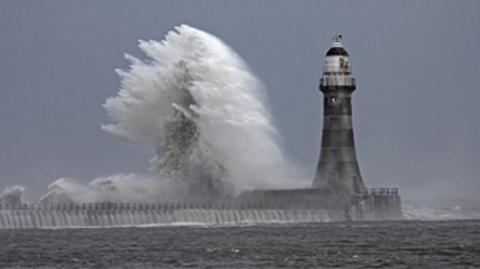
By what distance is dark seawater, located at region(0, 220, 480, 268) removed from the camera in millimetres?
54000

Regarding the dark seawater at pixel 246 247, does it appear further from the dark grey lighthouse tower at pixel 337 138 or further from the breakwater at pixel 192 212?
the dark grey lighthouse tower at pixel 337 138

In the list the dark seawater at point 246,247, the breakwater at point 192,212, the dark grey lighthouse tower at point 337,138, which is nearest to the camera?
the dark seawater at point 246,247

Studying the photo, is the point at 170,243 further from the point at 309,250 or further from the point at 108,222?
the point at 108,222

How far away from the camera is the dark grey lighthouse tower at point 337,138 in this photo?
86.9 metres

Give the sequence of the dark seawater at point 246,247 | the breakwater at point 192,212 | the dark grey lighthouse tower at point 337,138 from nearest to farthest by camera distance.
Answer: the dark seawater at point 246,247 < the breakwater at point 192,212 < the dark grey lighthouse tower at point 337,138

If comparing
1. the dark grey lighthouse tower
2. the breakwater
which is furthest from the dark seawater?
the dark grey lighthouse tower

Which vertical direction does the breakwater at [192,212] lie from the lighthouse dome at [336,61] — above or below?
below

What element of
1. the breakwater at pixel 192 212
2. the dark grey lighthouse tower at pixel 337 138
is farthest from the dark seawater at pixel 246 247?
the dark grey lighthouse tower at pixel 337 138

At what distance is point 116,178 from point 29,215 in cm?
1014

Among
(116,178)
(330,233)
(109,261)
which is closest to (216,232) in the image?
(330,233)

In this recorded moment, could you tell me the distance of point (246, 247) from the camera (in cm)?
6175

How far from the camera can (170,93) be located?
84000 mm

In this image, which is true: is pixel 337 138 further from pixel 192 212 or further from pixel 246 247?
pixel 246 247

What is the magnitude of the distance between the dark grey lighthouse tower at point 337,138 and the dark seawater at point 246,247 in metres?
8.00
